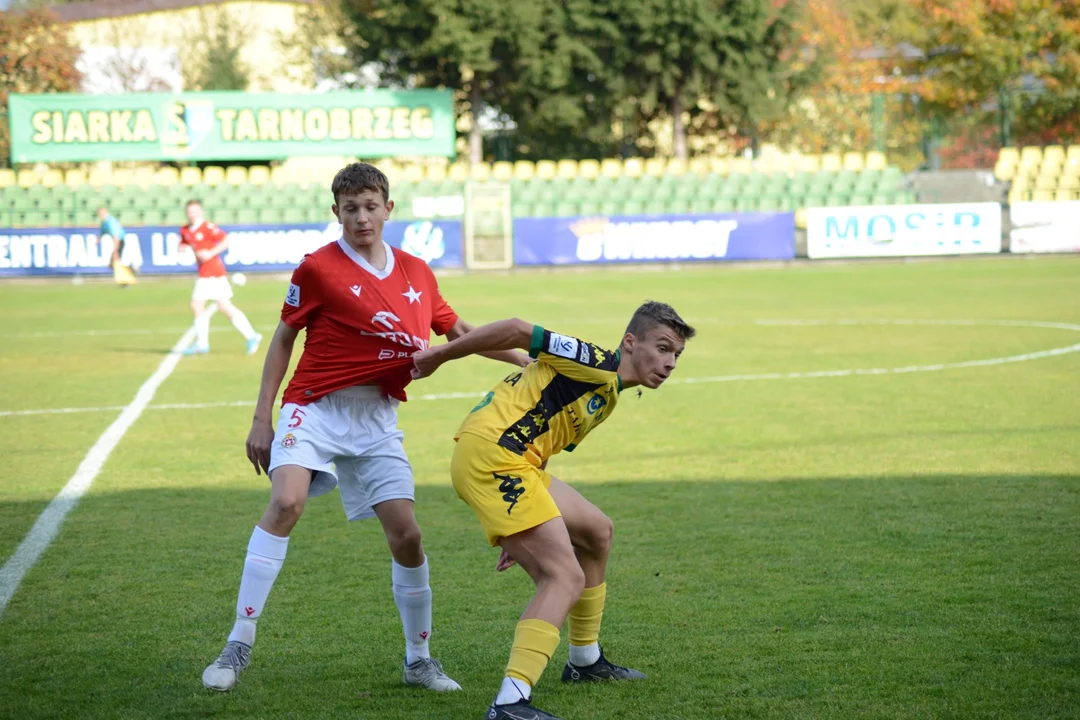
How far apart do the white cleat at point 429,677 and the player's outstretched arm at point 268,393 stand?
91cm

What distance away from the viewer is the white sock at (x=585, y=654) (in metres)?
4.37

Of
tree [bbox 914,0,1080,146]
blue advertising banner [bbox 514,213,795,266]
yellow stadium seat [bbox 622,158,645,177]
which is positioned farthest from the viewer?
tree [bbox 914,0,1080,146]

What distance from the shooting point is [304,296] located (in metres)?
4.45

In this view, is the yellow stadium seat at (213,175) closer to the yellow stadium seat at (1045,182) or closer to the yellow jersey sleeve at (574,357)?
the yellow stadium seat at (1045,182)

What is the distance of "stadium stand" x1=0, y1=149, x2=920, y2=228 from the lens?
32969mm

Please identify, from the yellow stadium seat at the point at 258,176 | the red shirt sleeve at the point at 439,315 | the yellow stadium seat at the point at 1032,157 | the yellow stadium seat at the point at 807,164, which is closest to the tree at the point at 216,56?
the yellow stadium seat at the point at 258,176

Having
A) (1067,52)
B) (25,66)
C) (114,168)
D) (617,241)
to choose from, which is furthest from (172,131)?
(1067,52)

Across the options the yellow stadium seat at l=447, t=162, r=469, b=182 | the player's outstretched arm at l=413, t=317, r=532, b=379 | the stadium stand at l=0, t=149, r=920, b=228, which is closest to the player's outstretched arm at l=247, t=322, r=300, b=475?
the player's outstretched arm at l=413, t=317, r=532, b=379

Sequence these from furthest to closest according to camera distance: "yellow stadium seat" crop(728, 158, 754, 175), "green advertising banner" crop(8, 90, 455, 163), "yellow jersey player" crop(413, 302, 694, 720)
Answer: "yellow stadium seat" crop(728, 158, 754, 175) → "green advertising banner" crop(8, 90, 455, 163) → "yellow jersey player" crop(413, 302, 694, 720)

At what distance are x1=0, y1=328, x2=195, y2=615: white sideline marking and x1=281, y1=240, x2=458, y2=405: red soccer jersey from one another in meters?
2.01

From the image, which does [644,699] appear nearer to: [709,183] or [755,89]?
[709,183]

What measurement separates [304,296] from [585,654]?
1.69 meters

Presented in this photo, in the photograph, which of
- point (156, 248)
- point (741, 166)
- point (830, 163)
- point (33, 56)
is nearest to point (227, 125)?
point (156, 248)

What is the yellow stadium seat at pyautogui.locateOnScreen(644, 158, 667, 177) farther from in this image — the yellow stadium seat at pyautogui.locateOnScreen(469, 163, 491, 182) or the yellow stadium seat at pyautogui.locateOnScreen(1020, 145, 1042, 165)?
the yellow stadium seat at pyautogui.locateOnScreen(1020, 145, 1042, 165)
